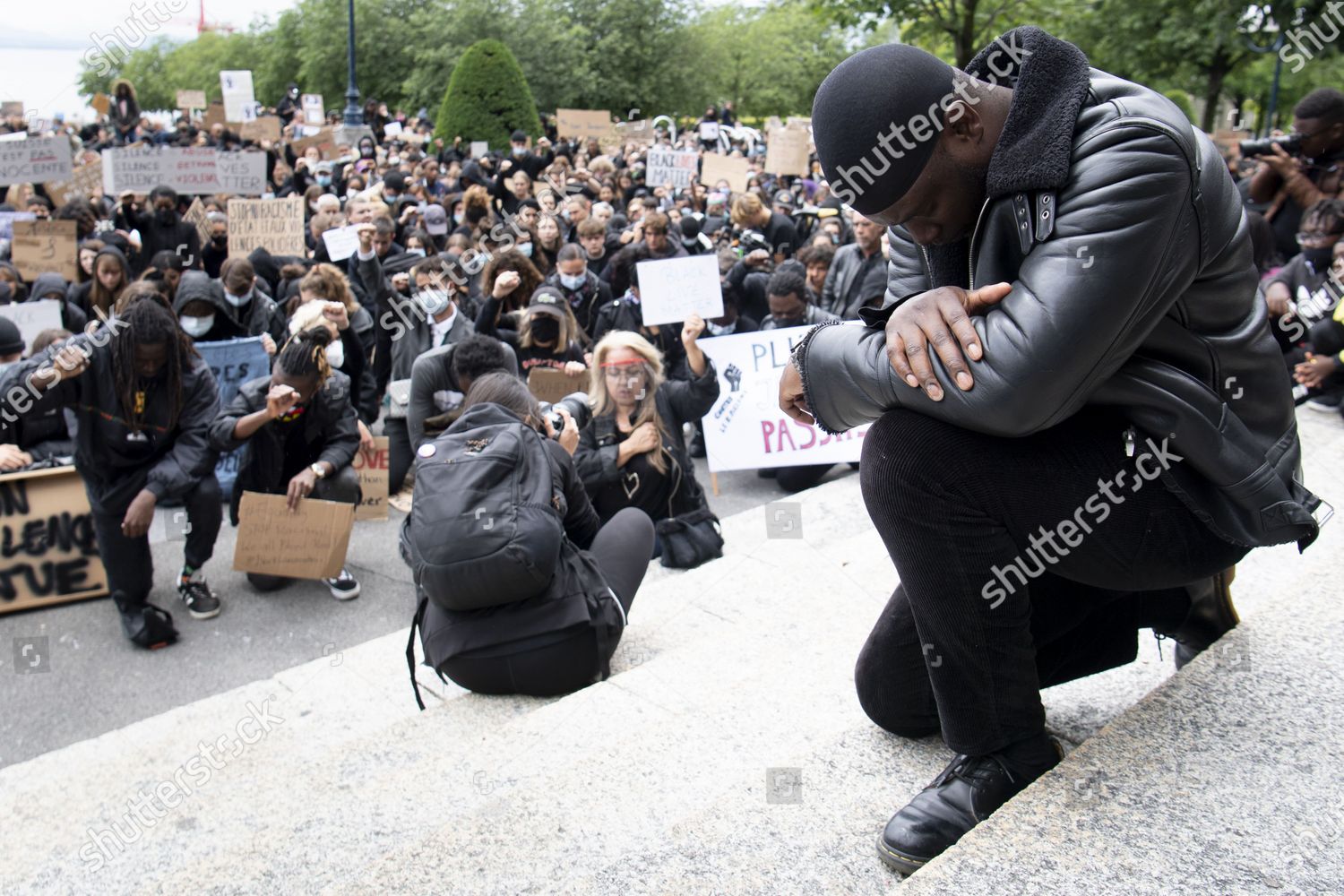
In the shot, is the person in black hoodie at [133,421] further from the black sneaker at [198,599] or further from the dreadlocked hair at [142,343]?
the black sneaker at [198,599]

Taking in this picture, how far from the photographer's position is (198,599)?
5996 mm

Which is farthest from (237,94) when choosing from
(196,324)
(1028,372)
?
(1028,372)

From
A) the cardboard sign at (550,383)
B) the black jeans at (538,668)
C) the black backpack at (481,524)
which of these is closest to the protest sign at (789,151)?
the cardboard sign at (550,383)

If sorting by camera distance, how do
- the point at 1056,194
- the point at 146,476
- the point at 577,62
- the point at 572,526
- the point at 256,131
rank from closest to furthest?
1. the point at 1056,194
2. the point at 572,526
3. the point at 146,476
4. the point at 256,131
5. the point at 577,62

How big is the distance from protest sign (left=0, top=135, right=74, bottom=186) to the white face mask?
4.93m

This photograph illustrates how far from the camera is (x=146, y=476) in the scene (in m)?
5.72

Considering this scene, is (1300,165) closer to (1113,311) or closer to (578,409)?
(578,409)

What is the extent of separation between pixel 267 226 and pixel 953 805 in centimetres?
1014

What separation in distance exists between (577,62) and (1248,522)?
145 feet

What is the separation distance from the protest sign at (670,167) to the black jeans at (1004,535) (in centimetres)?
1478

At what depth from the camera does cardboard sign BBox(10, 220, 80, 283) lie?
9.90 metres

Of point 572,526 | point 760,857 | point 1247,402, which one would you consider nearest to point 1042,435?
point 1247,402

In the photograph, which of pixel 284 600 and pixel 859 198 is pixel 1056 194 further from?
pixel 284 600

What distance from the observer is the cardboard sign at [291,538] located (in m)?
6.05
